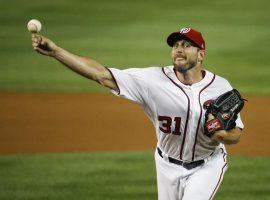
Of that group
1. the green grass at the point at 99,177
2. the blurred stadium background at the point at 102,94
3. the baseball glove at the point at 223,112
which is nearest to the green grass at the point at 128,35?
the blurred stadium background at the point at 102,94

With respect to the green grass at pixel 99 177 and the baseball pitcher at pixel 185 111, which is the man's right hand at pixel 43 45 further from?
the green grass at pixel 99 177

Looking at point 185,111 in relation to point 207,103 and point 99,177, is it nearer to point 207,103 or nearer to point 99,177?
point 207,103

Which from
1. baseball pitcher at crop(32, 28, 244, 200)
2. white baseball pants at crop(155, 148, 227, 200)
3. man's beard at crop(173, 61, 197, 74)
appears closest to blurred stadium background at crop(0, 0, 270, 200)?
white baseball pants at crop(155, 148, 227, 200)

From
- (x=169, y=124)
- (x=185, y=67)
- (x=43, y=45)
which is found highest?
(x=43, y=45)

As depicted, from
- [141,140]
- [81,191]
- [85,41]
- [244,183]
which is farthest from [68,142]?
[85,41]

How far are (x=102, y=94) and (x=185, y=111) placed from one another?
646cm

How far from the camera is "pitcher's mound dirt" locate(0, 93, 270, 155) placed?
9.85 metres

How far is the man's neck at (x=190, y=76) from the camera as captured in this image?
6042 mm

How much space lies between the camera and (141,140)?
1008 cm

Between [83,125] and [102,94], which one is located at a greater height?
[102,94]

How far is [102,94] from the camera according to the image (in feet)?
40.2

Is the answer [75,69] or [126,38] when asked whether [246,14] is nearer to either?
[126,38]

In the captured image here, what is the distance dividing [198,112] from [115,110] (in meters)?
5.48

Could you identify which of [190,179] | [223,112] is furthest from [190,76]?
[190,179]
